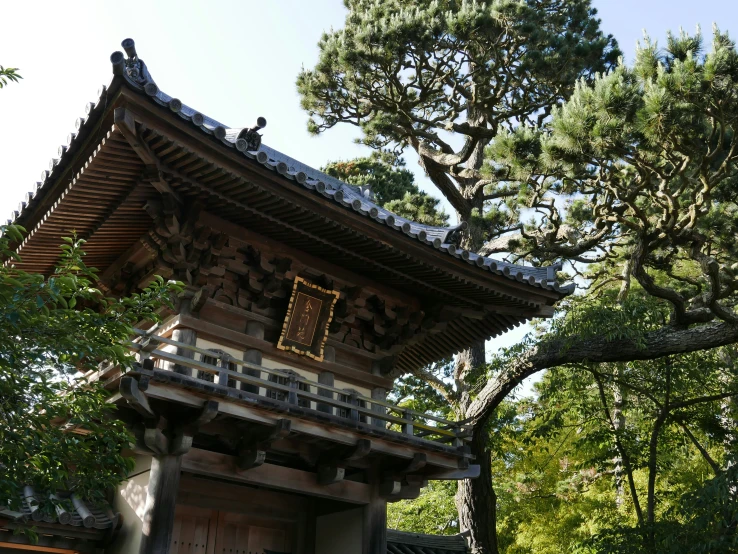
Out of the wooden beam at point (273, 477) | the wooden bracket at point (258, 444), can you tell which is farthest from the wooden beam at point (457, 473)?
the wooden bracket at point (258, 444)

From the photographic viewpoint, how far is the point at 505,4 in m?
15.2

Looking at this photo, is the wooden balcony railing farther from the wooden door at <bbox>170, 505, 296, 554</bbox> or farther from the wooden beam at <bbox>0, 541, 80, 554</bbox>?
the wooden beam at <bbox>0, 541, 80, 554</bbox>

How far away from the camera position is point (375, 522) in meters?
10.2

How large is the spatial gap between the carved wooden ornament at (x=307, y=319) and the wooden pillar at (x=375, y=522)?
1.96 meters

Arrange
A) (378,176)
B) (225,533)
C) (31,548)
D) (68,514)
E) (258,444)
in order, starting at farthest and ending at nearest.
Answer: (378,176)
(225,533)
(258,444)
(31,548)
(68,514)

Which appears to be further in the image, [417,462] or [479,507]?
→ [479,507]

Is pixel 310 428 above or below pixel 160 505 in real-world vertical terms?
above

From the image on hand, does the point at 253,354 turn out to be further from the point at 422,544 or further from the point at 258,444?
the point at 422,544

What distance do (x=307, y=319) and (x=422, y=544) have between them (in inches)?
186

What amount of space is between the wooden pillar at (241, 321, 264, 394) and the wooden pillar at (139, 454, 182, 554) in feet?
4.59

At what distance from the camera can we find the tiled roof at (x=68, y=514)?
24.0ft

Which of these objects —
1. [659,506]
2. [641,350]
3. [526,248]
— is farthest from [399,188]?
[641,350]

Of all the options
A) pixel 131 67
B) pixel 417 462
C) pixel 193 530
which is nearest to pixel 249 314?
pixel 193 530

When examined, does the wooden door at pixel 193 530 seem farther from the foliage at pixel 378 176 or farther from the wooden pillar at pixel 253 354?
the foliage at pixel 378 176
